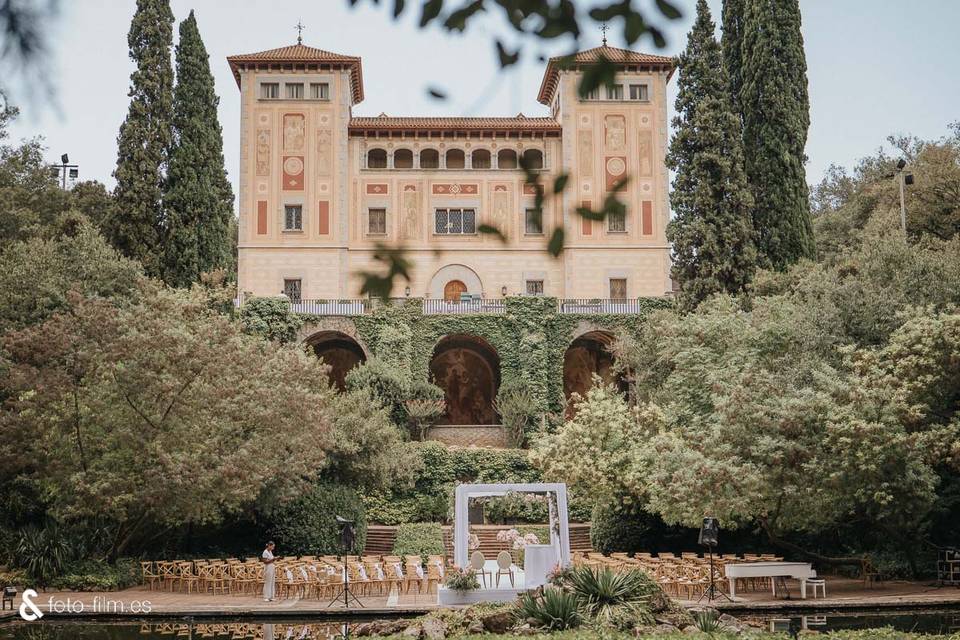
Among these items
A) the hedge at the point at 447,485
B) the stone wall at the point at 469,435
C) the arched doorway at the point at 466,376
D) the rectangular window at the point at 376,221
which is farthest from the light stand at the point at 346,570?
the rectangular window at the point at 376,221

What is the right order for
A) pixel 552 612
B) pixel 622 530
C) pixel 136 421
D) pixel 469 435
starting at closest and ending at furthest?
pixel 552 612
pixel 136 421
pixel 622 530
pixel 469 435

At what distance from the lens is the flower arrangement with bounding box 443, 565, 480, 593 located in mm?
17094

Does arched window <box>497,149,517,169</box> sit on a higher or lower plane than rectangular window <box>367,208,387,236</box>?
higher

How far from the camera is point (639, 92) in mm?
41906

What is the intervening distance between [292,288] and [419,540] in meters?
16.4

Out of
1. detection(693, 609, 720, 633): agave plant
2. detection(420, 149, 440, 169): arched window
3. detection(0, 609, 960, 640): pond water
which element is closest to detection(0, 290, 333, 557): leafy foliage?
detection(0, 609, 960, 640): pond water

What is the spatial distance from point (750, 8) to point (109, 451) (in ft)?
76.1

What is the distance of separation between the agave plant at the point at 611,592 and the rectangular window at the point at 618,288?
26.9 m

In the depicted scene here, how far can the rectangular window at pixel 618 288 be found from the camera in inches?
1625

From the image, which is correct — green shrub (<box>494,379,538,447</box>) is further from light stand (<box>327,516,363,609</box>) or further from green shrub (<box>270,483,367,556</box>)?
light stand (<box>327,516,363,609</box>)

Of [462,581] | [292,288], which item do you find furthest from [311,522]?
[292,288]

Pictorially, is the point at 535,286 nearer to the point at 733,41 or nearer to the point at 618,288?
the point at 618,288

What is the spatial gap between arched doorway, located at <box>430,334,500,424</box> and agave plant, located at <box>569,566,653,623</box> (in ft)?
81.7

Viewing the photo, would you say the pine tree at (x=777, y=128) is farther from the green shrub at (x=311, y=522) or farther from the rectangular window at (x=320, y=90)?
the rectangular window at (x=320, y=90)
